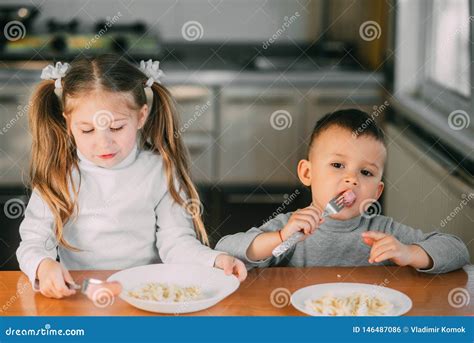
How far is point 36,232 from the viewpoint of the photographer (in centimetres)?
114

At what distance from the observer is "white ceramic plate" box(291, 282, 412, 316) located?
1034mm

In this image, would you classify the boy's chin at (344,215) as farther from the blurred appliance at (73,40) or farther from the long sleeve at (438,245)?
the blurred appliance at (73,40)

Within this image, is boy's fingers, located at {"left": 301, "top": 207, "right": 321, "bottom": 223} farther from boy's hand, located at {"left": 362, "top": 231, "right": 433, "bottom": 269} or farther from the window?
the window

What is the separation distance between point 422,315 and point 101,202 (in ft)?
1.81

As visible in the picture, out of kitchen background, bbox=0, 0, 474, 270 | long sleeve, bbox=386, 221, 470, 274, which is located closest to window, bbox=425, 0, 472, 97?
kitchen background, bbox=0, 0, 474, 270

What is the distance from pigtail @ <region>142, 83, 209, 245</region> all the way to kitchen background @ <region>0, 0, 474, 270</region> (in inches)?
0.6

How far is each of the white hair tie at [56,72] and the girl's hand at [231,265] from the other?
389 mm

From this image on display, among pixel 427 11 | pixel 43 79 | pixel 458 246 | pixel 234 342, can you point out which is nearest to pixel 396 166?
pixel 458 246

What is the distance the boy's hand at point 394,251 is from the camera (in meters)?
1.10

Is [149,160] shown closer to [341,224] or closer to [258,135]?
[258,135]

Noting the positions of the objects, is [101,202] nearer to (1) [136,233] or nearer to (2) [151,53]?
(1) [136,233]

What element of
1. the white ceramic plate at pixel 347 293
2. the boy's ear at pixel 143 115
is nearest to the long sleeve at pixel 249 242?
the white ceramic plate at pixel 347 293

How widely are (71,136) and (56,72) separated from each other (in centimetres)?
11

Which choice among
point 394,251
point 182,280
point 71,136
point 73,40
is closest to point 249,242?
point 182,280
